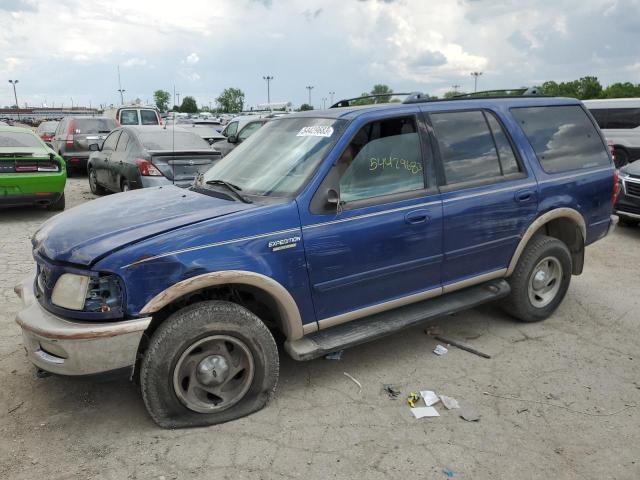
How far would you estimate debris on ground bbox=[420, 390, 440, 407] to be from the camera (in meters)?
3.42

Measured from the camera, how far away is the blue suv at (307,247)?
2893mm

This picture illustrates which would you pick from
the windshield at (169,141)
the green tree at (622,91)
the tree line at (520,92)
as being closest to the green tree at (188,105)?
the tree line at (520,92)

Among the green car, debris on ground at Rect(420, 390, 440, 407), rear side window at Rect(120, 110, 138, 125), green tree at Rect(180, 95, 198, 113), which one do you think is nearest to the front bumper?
debris on ground at Rect(420, 390, 440, 407)

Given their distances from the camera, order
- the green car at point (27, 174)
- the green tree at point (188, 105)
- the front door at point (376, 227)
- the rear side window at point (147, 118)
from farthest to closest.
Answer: the green tree at point (188, 105) → the rear side window at point (147, 118) → the green car at point (27, 174) → the front door at point (376, 227)

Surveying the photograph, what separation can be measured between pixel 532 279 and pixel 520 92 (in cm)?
174

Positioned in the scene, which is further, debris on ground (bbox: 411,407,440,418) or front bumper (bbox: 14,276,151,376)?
debris on ground (bbox: 411,407,440,418)

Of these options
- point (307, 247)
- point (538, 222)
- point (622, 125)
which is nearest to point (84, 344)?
point (307, 247)

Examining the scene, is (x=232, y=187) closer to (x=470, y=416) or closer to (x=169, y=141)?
(x=470, y=416)

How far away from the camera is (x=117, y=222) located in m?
3.26

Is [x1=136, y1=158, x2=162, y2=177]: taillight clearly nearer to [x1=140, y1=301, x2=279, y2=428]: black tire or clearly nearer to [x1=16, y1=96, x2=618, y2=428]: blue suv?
[x1=16, y1=96, x2=618, y2=428]: blue suv

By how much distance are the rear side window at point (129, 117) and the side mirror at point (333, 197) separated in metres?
17.0

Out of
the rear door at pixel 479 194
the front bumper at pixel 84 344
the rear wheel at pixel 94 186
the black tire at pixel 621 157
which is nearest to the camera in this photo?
the front bumper at pixel 84 344

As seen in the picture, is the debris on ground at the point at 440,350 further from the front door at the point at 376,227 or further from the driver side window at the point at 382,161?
the driver side window at the point at 382,161

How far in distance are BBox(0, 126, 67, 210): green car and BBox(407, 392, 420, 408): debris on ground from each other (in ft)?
24.4
